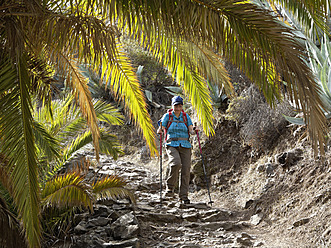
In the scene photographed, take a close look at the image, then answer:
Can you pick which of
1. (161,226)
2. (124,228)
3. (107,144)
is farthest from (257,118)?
(124,228)

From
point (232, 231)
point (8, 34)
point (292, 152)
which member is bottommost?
point (232, 231)

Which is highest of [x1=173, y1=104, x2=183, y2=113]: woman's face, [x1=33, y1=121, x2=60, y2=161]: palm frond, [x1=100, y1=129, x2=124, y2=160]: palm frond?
[x1=173, y1=104, x2=183, y2=113]: woman's face

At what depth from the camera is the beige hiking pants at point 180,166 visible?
7.19 meters

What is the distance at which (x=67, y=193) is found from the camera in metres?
4.98

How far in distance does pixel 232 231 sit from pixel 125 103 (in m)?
2.80

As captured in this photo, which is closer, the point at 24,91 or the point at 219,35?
the point at 219,35

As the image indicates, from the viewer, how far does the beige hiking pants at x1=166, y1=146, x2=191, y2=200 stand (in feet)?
23.6

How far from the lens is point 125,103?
19.7ft

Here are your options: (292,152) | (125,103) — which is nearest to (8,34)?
(125,103)

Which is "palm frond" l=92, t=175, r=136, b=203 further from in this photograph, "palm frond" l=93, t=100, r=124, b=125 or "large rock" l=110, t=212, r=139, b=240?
"palm frond" l=93, t=100, r=124, b=125

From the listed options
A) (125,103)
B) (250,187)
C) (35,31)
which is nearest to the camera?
(35,31)

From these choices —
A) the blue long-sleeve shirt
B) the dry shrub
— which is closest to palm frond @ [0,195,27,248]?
the blue long-sleeve shirt

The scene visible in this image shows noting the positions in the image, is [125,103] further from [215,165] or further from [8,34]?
[215,165]

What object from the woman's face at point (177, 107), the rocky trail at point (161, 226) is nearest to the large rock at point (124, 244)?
the rocky trail at point (161, 226)
